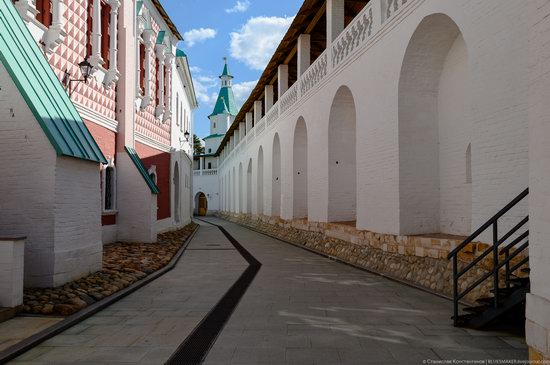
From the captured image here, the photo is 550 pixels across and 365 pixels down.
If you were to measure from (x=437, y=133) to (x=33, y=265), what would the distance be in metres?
7.57

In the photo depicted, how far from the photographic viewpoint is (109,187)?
1310cm

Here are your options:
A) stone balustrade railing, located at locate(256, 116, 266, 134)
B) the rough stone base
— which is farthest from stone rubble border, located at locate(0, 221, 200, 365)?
stone balustrade railing, located at locate(256, 116, 266, 134)

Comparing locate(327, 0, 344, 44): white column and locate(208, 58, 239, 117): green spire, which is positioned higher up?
locate(208, 58, 239, 117): green spire

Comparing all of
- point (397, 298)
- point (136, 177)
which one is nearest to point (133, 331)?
point (397, 298)

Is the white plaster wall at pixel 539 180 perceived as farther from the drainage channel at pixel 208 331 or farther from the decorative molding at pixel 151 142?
the decorative molding at pixel 151 142

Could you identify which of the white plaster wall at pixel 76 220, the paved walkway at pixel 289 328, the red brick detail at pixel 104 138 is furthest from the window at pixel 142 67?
the paved walkway at pixel 289 328

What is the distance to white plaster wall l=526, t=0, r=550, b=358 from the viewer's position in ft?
11.2

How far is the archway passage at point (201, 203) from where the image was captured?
52219 mm

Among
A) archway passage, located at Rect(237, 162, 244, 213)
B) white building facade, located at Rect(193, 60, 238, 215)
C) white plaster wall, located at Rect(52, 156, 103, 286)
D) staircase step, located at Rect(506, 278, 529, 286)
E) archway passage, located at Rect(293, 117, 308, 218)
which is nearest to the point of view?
staircase step, located at Rect(506, 278, 529, 286)

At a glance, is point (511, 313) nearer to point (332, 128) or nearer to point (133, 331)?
point (133, 331)

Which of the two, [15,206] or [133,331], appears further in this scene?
[15,206]

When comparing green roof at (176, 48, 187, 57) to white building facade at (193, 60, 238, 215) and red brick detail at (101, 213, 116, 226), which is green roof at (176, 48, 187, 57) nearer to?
red brick detail at (101, 213, 116, 226)

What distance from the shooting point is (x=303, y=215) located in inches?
674

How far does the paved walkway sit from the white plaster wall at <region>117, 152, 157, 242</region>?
5.46 m
